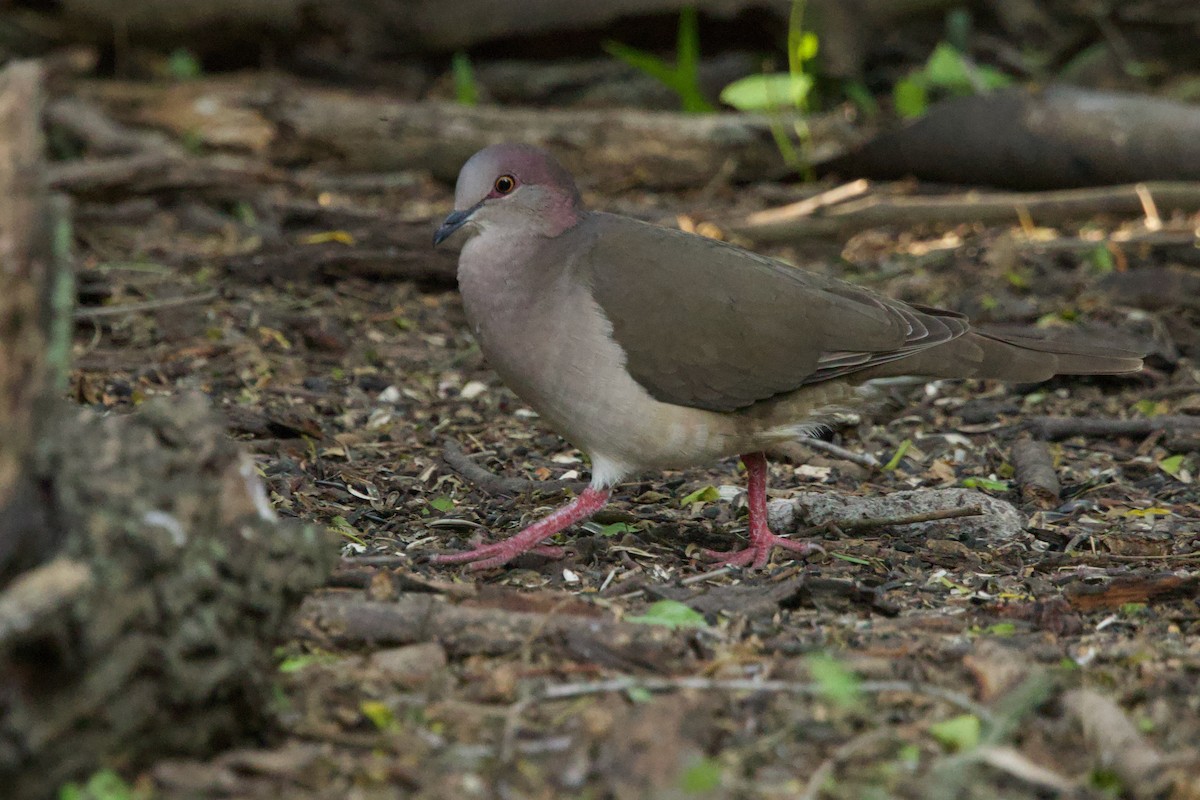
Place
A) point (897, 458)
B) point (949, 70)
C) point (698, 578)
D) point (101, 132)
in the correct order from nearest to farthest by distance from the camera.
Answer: point (698, 578) < point (897, 458) < point (101, 132) < point (949, 70)

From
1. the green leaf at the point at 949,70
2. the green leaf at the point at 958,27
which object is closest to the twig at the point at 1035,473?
the green leaf at the point at 949,70

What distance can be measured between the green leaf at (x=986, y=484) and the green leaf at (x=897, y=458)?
301 millimetres

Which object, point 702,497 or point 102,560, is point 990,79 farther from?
point 102,560

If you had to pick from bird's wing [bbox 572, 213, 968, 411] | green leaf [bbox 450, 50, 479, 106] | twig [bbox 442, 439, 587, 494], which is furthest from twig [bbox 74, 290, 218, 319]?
green leaf [bbox 450, 50, 479, 106]

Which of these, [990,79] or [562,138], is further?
[990,79]

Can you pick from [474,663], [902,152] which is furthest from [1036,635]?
[902,152]

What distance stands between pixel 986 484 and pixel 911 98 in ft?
16.4

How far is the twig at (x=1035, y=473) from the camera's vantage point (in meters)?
5.04

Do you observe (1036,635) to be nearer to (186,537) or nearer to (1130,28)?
(186,537)

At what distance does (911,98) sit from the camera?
9539 millimetres

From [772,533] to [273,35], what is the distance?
20.2 feet

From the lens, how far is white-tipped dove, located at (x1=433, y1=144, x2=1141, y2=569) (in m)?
4.36

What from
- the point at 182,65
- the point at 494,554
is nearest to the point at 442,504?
the point at 494,554

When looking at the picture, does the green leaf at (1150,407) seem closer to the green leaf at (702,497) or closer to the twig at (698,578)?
the green leaf at (702,497)
